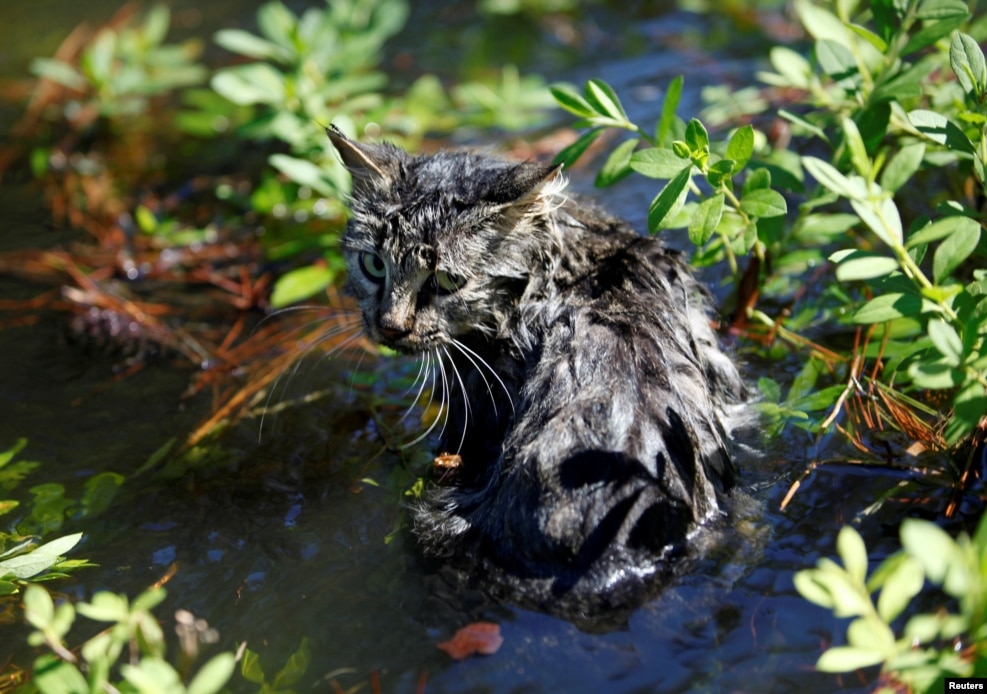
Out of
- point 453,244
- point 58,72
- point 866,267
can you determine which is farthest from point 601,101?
point 58,72

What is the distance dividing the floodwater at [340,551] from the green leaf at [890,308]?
0.68 meters

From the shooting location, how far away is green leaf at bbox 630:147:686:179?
118 inches

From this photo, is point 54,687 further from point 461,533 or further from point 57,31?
point 57,31

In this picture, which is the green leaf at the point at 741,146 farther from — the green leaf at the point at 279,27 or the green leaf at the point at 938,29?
the green leaf at the point at 279,27

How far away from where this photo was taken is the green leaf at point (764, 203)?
305cm

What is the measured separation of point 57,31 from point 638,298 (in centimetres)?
584

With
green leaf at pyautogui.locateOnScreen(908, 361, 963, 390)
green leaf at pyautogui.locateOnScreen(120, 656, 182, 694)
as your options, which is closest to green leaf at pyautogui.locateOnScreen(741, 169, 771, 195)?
green leaf at pyautogui.locateOnScreen(908, 361, 963, 390)

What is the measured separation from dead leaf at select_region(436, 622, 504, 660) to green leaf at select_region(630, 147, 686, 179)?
149 centimetres

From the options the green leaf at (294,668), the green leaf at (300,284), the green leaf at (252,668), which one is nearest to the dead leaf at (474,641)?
the green leaf at (294,668)

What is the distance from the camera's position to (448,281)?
3.22m

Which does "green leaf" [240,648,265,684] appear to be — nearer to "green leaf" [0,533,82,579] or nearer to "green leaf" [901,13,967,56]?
"green leaf" [0,533,82,579]

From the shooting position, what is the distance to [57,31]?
701 centimetres

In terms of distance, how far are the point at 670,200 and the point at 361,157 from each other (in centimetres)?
115

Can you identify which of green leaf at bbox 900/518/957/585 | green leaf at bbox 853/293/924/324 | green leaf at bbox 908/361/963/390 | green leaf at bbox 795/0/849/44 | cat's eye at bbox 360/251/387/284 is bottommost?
cat's eye at bbox 360/251/387/284
